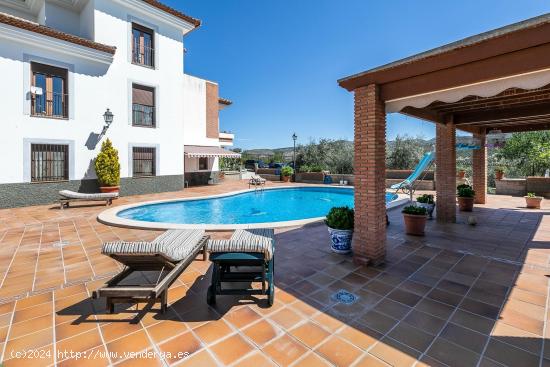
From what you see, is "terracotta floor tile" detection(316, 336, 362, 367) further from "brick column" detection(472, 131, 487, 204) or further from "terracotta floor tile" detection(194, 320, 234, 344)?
"brick column" detection(472, 131, 487, 204)

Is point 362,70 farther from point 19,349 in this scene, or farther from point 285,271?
point 19,349

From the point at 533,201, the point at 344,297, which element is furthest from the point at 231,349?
the point at 533,201

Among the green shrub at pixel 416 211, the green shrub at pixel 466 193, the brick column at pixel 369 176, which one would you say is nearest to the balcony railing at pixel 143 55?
the brick column at pixel 369 176

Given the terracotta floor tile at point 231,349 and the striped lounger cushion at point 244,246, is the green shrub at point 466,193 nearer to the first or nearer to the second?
the striped lounger cushion at point 244,246

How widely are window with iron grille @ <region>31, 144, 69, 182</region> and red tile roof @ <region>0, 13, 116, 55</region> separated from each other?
6.02 metres

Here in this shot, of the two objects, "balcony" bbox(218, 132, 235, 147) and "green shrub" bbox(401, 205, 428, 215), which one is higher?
"balcony" bbox(218, 132, 235, 147)

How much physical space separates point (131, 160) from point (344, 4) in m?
16.1

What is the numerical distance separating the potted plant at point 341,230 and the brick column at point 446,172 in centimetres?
540

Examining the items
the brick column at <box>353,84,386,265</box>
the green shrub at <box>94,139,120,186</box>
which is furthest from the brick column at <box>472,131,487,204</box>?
the green shrub at <box>94,139,120,186</box>

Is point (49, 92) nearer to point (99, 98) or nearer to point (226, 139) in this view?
point (99, 98)

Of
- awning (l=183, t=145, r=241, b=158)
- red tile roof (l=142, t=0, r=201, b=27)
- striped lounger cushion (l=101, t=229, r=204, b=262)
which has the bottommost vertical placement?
striped lounger cushion (l=101, t=229, r=204, b=262)

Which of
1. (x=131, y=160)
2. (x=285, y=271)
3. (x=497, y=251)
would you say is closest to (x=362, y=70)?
(x=285, y=271)

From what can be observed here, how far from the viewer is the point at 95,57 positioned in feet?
51.2

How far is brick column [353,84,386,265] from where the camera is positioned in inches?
223
